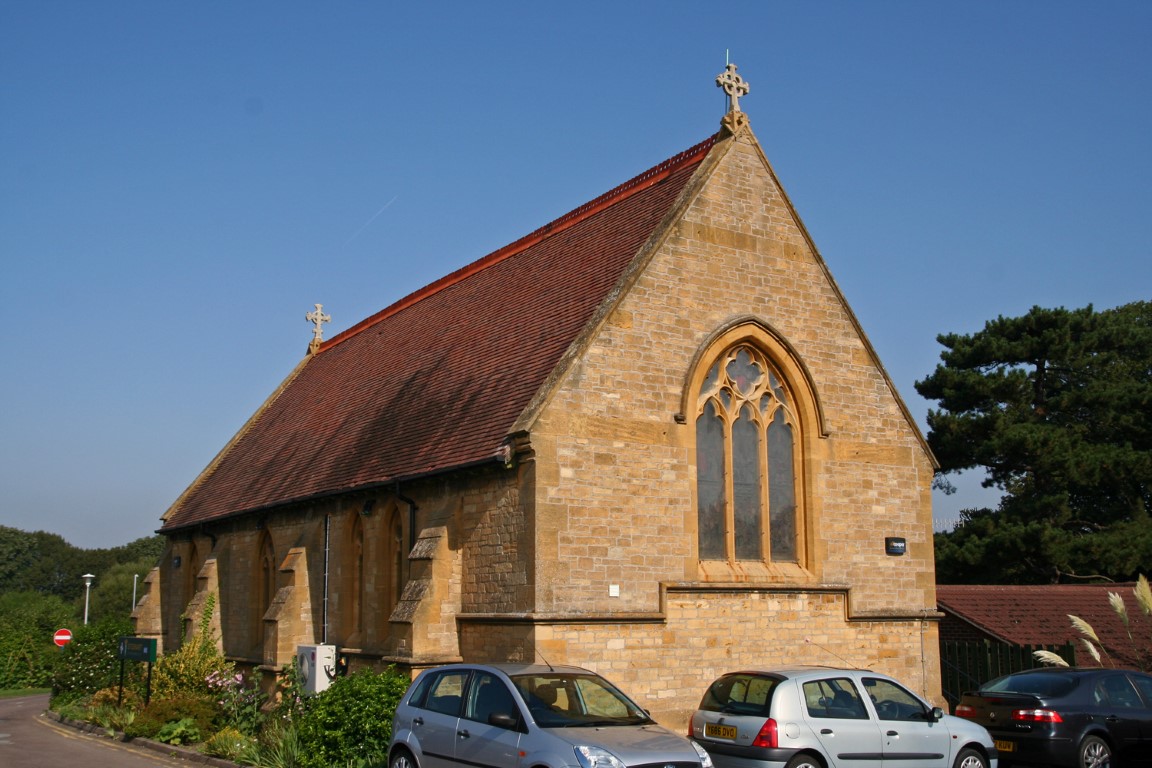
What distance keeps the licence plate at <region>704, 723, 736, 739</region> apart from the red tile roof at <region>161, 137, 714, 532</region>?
17.3ft

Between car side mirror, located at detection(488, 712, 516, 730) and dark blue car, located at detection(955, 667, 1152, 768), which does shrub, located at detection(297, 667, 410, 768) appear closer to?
car side mirror, located at detection(488, 712, 516, 730)

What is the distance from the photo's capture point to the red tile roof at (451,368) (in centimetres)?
1866

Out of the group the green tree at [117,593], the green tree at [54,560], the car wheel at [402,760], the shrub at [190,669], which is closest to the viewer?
the car wheel at [402,760]

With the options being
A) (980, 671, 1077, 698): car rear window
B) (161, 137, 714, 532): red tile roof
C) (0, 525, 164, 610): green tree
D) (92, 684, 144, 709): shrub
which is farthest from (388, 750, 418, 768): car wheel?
(0, 525, 164, 610): green tree

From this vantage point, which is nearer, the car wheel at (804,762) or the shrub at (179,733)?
the car wheel at (804,762)

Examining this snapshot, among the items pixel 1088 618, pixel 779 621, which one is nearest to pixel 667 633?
pixel 779 621

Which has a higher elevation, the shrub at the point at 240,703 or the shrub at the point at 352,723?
the shrub at the point at 352,723

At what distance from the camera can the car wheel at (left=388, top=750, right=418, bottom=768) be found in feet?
42.3

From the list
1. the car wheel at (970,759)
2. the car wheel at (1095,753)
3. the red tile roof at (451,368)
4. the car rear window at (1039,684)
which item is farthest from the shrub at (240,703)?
the car wheel at (1095,753)

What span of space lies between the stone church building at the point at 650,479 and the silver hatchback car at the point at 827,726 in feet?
10.3

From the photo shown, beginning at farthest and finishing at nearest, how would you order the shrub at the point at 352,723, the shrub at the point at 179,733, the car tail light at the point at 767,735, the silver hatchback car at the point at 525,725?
the shrub at the point at 179,733 < the shrub at the point at 352,723 < the car tail light at the point at 767,735 < the silver hatchback car at the point at 525,725

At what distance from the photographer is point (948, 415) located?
39.8 metres

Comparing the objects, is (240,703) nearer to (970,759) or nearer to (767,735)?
(767,735)

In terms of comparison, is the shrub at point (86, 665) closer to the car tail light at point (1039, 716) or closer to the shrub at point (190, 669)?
the shrub at point (190, 669)
